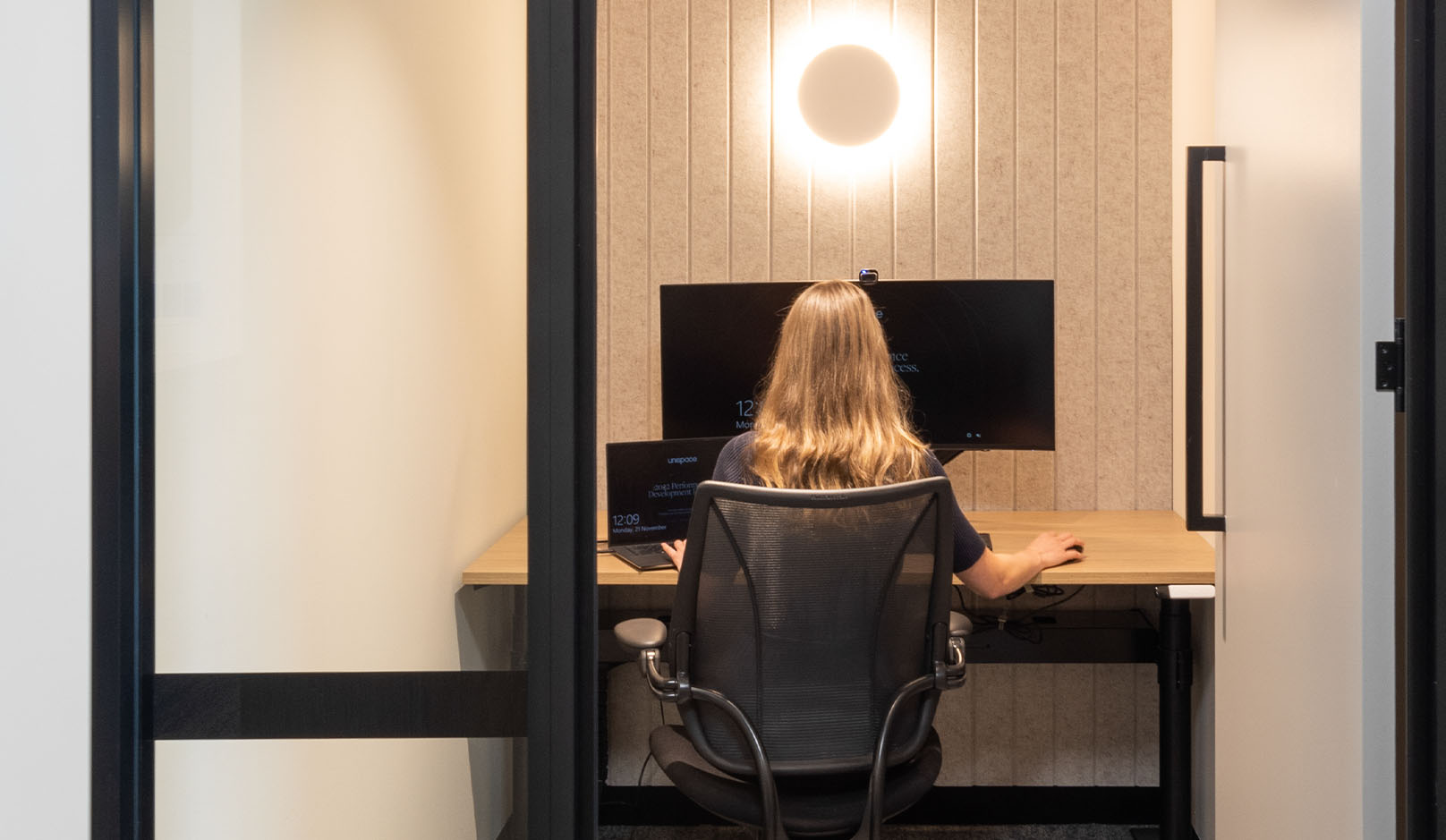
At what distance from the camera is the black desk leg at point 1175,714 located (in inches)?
99.7

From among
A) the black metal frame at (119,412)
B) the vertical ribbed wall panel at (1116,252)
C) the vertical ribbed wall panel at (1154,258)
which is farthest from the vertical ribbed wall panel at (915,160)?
the black metal frame at (119,412)

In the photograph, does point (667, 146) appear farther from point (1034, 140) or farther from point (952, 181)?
point (1034, 140)

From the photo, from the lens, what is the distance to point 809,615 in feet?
5.76

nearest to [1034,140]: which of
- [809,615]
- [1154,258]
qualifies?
[1154,258]

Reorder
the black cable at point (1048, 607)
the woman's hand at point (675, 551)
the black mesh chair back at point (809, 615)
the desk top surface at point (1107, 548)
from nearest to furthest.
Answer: the black mesh chair back at point (809, 615)
the desk top surface at point (1107, 548)
the woman's hand at point (675, 551)
the black cable at point (1048, 607)

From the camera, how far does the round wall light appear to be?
2.96 m

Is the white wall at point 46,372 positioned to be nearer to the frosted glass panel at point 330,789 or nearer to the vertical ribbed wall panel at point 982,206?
the frosted glass panel at point 330,789

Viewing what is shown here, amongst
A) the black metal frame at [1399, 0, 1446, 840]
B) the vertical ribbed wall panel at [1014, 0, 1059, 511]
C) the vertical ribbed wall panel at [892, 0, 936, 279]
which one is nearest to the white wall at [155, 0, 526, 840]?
the black metal frame at [1399, 0, 1446, 840]

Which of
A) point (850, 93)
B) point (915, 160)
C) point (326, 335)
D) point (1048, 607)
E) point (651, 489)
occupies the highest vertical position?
point (850, 93)

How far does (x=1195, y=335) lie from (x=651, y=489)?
1.17 m

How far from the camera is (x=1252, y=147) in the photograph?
6.09 ft

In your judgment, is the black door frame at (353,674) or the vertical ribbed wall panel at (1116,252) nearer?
the black door frame at (353,674)

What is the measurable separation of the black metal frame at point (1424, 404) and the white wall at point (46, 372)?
1.46m

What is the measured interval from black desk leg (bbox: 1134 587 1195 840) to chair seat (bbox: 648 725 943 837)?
84 centimetres
